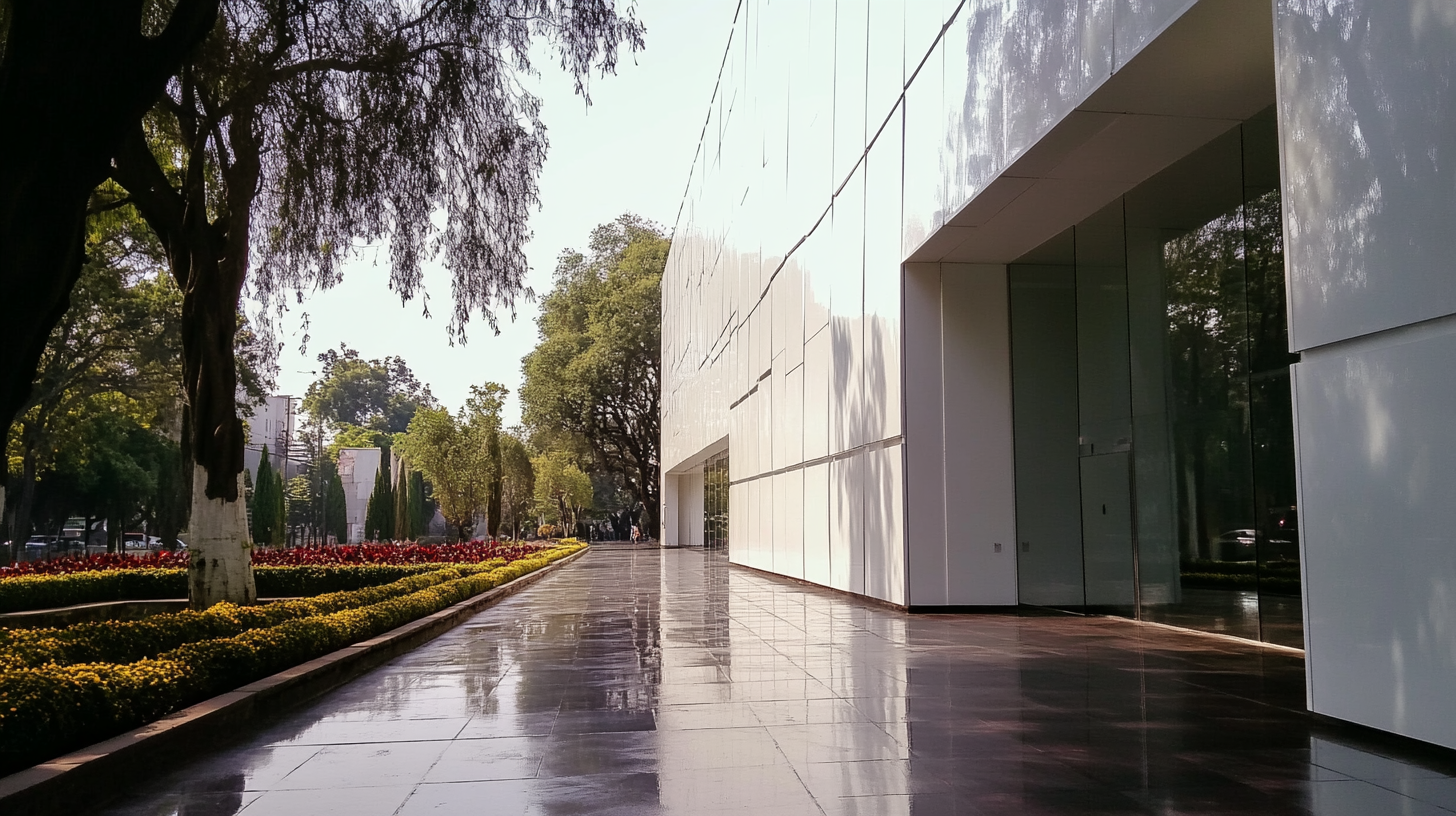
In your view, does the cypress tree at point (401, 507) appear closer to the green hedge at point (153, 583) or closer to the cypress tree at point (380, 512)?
the cypress tree at point (380, 512)

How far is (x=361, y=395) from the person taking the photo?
127688 millimetres

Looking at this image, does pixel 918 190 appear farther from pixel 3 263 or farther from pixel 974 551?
pixel 3 263

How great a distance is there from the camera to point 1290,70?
20.7ft

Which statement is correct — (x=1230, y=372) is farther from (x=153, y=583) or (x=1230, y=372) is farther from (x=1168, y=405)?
(x=153, y=583)

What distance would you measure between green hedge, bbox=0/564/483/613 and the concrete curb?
10.9m

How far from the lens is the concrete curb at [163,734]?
4.69 m

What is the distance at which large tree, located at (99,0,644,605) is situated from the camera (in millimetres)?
11266

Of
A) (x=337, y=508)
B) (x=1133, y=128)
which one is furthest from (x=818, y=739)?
(x=337, y=508)

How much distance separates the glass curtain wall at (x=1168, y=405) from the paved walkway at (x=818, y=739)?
3.44 feet

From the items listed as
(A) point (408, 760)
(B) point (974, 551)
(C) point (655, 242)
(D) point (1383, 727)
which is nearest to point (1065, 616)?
(B) point (974, 551)

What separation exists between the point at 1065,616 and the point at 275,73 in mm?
11301

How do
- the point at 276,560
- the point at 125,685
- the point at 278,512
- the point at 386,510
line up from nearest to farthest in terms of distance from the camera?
the point at 125,685
the point at 276,560
the point at 278,512
the point at 386,510

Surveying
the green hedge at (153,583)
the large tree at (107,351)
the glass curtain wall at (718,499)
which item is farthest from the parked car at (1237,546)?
the glass curtain wall at (718,499)

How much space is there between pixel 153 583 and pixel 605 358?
101ft
